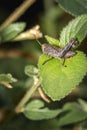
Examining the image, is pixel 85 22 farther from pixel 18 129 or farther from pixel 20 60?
pixel 20 60

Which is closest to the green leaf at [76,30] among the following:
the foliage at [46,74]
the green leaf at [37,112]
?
the foliage at [46,74]

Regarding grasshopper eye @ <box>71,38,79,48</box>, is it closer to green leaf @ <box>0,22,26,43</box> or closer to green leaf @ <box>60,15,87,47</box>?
green leaf @ <box>60,15,87,47</box>

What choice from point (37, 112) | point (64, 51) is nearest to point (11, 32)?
point (37, 112)

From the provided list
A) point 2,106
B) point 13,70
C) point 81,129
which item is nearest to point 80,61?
point 81,129

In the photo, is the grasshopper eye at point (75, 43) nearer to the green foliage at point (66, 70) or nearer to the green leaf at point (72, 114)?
the green foliage at point (66, 70)

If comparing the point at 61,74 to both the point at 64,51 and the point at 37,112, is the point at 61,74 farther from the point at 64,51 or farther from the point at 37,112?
the point at 37,112

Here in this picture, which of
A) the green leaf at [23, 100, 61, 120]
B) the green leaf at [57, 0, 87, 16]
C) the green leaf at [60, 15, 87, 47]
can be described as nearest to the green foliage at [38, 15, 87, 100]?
the green leaf at [60, 15, 87, 47]
